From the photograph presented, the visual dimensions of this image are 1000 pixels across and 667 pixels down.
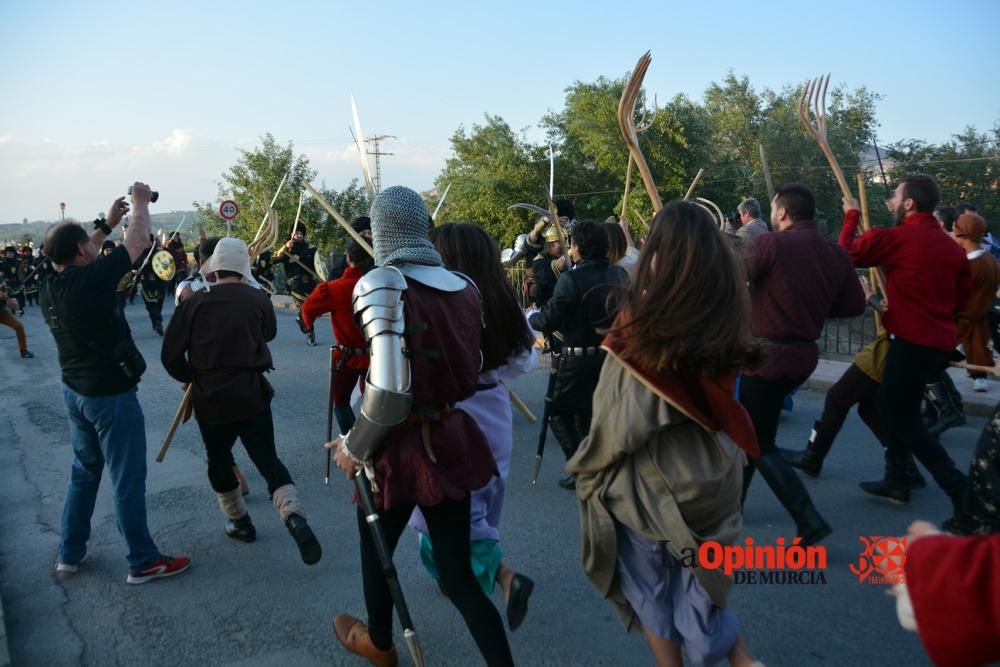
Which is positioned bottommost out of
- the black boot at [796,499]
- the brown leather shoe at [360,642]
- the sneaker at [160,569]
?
the sneaker at [160,569]

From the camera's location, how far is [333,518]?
15.3 feet

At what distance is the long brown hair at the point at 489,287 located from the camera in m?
3.27

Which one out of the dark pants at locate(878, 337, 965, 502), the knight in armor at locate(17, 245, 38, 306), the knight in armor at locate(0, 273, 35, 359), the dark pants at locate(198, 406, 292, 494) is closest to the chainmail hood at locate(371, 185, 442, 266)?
the dark pants at locate(198, 406, 292, 494)

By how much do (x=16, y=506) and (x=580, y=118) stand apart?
28436 millimetres

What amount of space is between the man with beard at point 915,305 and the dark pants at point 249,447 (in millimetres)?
3278

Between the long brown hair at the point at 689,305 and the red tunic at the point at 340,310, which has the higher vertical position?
the long brown hair at the point at 689,305

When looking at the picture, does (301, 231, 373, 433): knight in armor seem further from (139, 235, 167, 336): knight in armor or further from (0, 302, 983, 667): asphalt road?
(139, 235, 167, 336): knight in armor

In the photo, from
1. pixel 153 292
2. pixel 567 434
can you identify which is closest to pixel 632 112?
pixel 567 434

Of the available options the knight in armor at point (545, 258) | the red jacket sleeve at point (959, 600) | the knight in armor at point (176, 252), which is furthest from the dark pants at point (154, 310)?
the red jacket sleeve at point (959, 600)

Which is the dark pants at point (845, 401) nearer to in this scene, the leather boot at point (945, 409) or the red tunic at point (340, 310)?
the leather boot at point (945, 409)

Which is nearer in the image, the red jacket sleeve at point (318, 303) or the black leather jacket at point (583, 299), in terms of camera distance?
the black leather jacket at point (583, 299)

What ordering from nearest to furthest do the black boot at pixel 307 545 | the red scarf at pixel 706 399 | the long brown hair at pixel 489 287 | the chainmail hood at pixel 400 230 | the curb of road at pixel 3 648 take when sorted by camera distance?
the red scarf at pixel 706 399 < the chainmail hood at pixel 400 230 < the curb of road at pixel 3 648 < the long brown hair at pixel 489 287 < the black boot at pixel 307 545

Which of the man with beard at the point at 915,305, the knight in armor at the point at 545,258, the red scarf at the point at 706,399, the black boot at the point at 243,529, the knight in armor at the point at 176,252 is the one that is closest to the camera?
the red scarf at the point at 706,399

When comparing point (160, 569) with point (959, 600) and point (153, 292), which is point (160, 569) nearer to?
point (959, 600)
